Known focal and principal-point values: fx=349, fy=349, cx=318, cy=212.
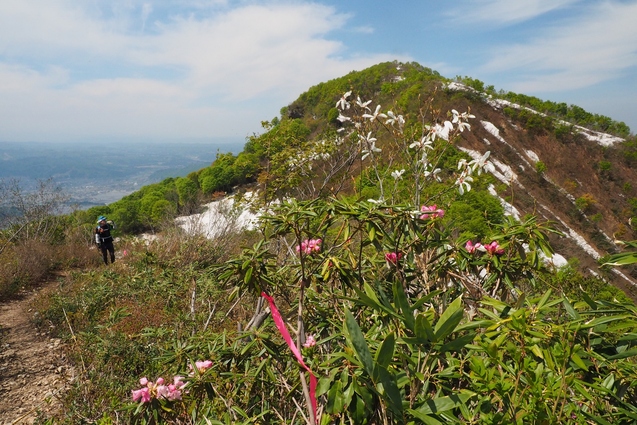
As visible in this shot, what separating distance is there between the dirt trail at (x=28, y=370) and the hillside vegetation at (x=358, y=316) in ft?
0.88

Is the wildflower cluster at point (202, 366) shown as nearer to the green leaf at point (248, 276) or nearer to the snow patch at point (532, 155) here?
the green leaf at point (248, 276)

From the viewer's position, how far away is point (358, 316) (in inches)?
66.4

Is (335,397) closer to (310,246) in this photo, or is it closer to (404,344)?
(404,344)

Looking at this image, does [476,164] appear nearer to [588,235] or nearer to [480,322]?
[480,322]

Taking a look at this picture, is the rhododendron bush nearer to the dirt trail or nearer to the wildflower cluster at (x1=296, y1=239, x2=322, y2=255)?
the wildflower cluster at (x1=296, y1=239, x2=322, y2=255)

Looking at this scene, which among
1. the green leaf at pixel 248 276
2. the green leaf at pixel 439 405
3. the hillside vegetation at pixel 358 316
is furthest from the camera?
the green leaf at pixel 248 276

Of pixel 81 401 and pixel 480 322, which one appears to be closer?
pixel 480 322

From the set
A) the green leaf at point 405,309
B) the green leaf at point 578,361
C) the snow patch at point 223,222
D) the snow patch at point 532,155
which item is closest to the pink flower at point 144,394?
the green leaf at point 405,309

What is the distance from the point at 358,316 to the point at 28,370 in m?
4.92

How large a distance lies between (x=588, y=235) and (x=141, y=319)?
17153 millimetres

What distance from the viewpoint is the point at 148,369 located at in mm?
3486

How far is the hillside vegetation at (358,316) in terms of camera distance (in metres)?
0.91

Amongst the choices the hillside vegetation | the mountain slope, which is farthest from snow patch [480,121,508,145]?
the hillside vegetation

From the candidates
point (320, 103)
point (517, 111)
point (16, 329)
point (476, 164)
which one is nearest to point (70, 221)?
point (16, 329)
